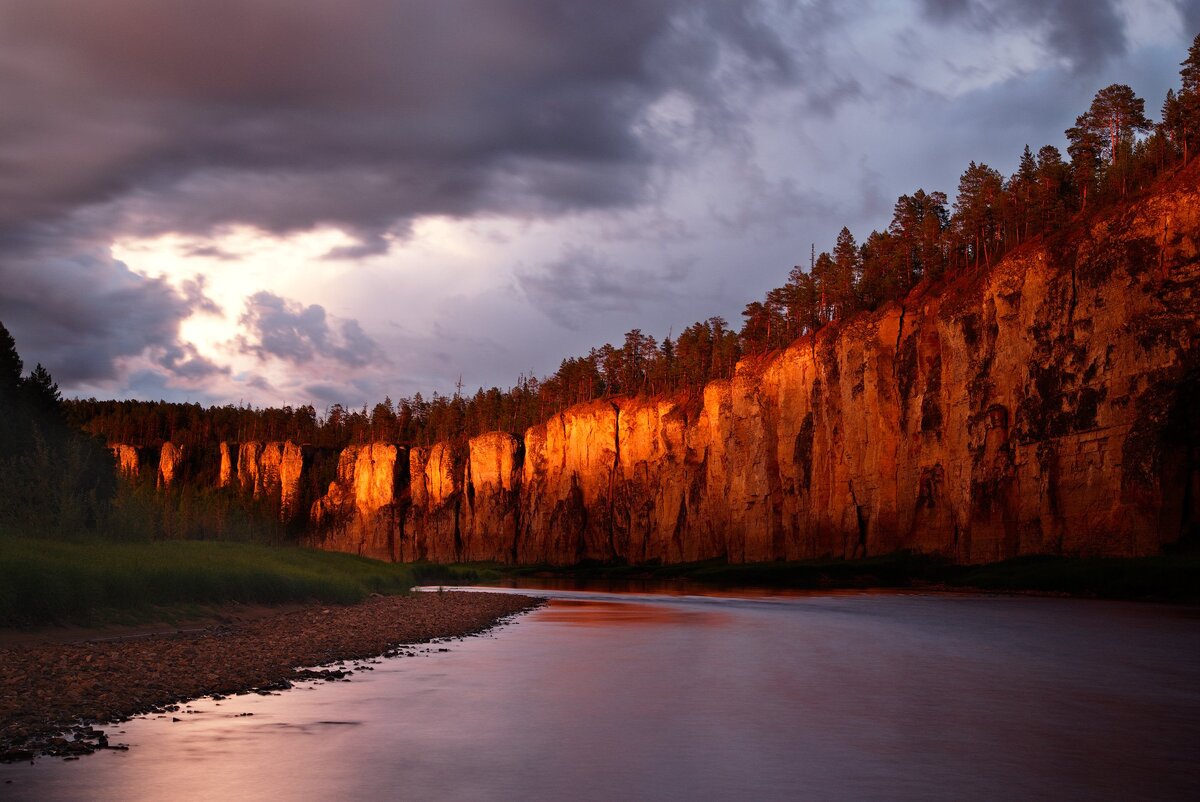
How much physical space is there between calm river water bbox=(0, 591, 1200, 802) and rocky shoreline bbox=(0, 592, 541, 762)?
0.80 meters

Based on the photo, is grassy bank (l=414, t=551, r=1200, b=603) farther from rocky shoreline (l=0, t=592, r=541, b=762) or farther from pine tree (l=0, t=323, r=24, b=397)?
pine tree (l=0, t=323, r=24, b=397)

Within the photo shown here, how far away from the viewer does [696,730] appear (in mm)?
16562

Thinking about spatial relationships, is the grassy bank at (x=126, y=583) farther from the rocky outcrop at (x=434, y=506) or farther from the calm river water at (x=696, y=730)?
the rocky outcrop at (x=434, y=506)

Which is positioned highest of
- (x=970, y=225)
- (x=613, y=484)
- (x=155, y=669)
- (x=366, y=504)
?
(x=970, y=225)

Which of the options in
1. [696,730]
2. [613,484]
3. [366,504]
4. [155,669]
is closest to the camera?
[696,730]

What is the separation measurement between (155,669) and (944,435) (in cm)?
6964

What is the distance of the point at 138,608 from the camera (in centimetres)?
2952

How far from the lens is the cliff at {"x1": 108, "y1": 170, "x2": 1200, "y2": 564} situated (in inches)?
2277

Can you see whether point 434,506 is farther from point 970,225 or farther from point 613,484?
point 970,225

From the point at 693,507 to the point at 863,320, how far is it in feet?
124

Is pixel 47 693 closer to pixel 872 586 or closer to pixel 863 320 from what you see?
pixel 872 586

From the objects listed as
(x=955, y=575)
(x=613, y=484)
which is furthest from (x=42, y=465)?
(x=613, y=484)

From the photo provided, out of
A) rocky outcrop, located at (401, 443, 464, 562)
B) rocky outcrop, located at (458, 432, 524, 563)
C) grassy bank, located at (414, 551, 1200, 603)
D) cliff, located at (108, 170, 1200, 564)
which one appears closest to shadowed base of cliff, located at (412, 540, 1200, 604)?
grassy bank, located at (414, 551, 1200, 603)

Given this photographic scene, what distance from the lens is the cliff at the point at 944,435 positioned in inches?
2277
